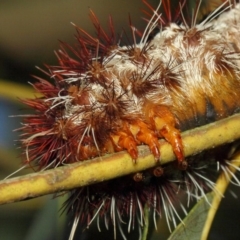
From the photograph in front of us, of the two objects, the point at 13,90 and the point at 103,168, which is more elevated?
the point at 13,90

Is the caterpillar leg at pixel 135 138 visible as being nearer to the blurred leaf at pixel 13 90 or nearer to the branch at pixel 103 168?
the branch at pixel 103 168

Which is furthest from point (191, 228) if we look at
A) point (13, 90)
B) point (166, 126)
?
point (13, 90)

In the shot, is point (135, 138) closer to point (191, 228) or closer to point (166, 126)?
point (166, 126)

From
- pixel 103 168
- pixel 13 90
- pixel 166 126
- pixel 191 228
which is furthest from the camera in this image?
pixel 13 90

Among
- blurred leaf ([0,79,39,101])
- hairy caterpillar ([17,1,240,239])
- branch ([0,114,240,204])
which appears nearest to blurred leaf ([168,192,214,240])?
hairy caterpillar ([17,1,240,239])

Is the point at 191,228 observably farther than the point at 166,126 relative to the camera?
Yes

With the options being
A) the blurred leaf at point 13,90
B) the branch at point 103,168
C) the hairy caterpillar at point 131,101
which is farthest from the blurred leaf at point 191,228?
the blurred leaf at point 13,90

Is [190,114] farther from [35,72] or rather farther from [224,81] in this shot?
[35,72]
